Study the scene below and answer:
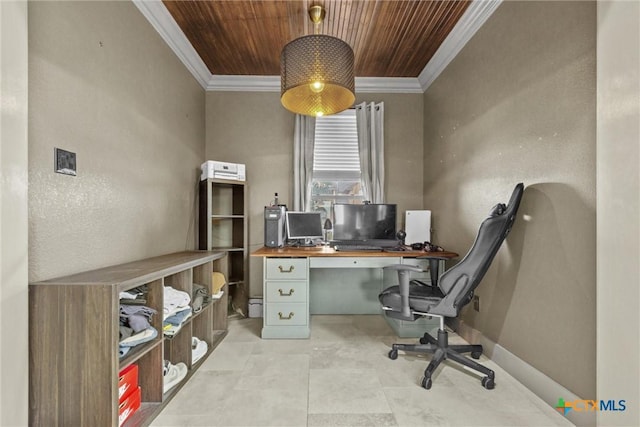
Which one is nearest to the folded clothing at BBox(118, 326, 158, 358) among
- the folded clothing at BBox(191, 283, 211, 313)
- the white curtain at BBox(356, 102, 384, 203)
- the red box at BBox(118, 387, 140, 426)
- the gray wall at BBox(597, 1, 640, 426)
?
the red box at BBox(118, 387, 140, 426)

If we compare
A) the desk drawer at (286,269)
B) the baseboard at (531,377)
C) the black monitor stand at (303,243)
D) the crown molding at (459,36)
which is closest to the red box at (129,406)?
the desk drawer at (286,269)

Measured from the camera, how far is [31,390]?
119 cm

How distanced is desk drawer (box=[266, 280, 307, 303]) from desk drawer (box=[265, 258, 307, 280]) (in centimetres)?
6

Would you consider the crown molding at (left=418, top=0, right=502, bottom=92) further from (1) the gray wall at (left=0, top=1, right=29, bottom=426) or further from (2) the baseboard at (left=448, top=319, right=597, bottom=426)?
(1) the gray wall at (left=0, top=1, right=29, bottom=426)

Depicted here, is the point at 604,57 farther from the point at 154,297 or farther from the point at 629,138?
the point at 154,297

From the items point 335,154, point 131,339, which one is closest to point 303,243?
point 335,154

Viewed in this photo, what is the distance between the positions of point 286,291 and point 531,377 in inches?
73.3

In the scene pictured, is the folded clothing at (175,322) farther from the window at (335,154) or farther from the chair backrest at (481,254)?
the window at (335,154)

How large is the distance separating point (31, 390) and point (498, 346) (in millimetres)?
2736

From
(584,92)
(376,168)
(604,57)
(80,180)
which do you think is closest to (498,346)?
(584,92)

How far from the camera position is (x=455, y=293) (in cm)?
185

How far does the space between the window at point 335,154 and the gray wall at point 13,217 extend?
2533 millimetres

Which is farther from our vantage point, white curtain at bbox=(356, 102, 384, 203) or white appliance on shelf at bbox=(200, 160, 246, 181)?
white curtain at bbox=(356, 102, 384, 203)

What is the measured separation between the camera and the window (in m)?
3.39
